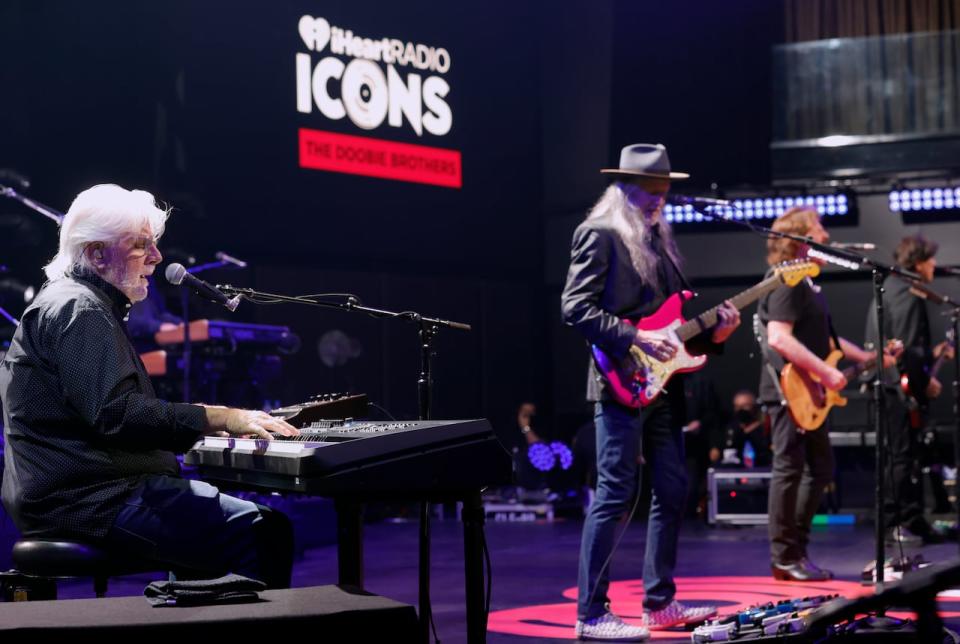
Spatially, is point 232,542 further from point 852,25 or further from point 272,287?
point 852,25

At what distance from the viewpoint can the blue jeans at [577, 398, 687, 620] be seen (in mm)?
4855

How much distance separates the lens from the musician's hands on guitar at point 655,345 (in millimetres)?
4906

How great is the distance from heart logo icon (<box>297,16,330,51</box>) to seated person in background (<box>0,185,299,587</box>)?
8673mm

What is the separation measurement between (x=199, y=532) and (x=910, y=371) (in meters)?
5.95

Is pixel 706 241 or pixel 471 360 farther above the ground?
pixel 706 241

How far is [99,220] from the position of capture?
3.50m

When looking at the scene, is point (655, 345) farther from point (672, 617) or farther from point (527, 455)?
point (527, 455)

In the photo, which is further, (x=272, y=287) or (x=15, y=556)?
(x=272, y=287)

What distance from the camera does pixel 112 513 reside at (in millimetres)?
3352

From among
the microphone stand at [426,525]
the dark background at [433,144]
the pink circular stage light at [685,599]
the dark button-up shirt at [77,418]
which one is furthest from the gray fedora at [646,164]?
the dark background at [433,144]

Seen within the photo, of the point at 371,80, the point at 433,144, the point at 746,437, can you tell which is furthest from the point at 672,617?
the point at 433,144

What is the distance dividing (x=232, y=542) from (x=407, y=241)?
9.47 metres

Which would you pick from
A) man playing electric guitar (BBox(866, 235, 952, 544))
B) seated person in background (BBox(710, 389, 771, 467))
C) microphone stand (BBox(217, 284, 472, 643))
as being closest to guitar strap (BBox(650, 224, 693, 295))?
microphone stand (BBox(217, 284, 472, 643))

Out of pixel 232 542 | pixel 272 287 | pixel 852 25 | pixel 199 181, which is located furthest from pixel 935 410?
pixel 232 542
